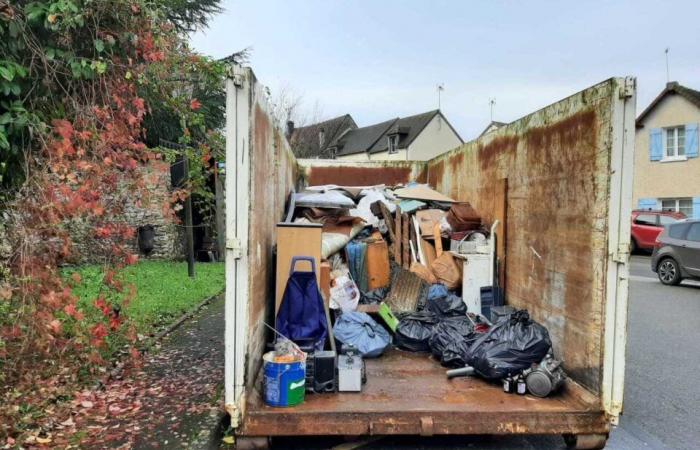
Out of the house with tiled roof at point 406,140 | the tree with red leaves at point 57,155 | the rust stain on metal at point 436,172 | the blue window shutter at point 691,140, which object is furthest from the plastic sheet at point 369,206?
the house with tiled roof at point 406,140

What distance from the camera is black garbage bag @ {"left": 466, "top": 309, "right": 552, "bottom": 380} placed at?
137 inches

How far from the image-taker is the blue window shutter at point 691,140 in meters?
16.8

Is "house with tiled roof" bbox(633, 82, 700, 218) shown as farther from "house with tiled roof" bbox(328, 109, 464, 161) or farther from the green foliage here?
the green foliage

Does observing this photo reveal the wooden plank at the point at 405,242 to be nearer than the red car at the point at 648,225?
Yes

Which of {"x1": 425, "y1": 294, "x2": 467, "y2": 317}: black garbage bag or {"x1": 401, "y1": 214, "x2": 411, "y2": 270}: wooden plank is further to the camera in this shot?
{"x1": 401, "y1": 214, "x2": 411, "y2": 270}: wooden plank

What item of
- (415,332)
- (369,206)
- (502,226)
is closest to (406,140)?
(369,206)

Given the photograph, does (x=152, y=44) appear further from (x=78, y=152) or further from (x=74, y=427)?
(x=74, y=427)

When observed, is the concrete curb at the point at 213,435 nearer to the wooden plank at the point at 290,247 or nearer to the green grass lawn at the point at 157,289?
the wooden plank at the point at 290,247

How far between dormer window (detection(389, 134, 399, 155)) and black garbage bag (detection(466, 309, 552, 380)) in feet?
93.6

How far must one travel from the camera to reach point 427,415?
9.45 ft

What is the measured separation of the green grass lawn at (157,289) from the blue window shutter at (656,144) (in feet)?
54.2

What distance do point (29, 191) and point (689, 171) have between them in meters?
20.0

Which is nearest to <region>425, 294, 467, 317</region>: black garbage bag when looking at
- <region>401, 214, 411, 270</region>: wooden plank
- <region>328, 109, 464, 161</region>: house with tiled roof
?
<region>401, 214, 411, 270</region>: wooden plank

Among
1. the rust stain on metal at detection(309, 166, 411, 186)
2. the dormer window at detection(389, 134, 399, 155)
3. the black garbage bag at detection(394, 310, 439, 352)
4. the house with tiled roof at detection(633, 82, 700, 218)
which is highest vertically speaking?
the dormer window at detection(389, 134, 399, 155)
